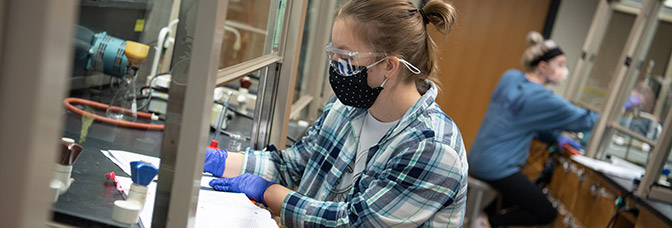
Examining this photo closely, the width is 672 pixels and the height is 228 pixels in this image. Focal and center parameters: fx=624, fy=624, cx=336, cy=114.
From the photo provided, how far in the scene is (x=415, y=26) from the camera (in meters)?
1.54

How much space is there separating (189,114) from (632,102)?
3386 mm

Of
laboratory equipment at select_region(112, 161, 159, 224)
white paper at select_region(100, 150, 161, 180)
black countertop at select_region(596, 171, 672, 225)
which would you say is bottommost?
black countertop at select_region(596, 171, 672, 225)

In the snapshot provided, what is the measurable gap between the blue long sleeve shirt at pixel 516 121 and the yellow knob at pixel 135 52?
251cm

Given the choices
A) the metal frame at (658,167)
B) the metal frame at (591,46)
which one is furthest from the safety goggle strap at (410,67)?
the metal frame at (591,46)

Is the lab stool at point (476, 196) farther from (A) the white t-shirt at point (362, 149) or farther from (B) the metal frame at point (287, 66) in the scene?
(A) the white t-shirt at point (362, 149)

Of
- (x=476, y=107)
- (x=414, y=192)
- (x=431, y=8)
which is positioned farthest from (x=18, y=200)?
(x=476, y=107)

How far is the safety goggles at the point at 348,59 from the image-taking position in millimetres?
1536

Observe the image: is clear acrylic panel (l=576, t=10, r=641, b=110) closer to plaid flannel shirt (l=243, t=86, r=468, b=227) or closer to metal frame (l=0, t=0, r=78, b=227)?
plaid flannel shirt (l=243, t=86, r=468, b=227)

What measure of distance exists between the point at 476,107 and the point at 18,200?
17.1ft

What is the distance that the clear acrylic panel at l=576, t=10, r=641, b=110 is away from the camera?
4344 millimetres

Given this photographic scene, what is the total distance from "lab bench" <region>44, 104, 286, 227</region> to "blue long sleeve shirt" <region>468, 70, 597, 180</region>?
259 cm

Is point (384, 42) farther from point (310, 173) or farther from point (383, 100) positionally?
point (310, 173)

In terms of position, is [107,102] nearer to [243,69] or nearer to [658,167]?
[243,69]

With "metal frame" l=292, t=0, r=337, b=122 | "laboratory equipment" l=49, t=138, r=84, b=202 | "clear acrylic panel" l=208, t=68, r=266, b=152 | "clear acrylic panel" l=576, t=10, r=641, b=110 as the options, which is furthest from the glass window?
"laboratory equipment" l=49, t=138, r=84, b=202
